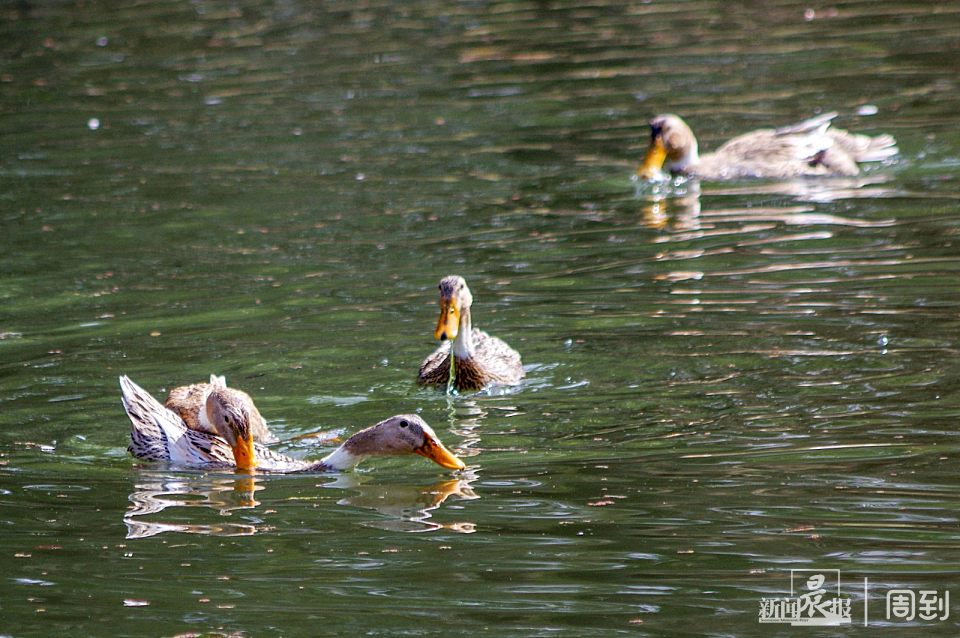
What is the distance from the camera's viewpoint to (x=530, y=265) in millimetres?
13445

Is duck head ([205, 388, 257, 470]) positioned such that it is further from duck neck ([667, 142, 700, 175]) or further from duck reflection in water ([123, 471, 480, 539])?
duck neck ([667, 142, 700, 175])

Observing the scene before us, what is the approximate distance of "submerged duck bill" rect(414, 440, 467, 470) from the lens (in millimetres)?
8844

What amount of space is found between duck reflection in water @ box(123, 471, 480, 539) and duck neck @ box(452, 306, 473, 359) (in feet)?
6.96

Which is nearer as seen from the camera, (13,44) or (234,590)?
(234,590)

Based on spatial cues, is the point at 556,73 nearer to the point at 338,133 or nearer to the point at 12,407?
the point at 338,133

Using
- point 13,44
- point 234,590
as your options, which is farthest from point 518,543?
point 13,44

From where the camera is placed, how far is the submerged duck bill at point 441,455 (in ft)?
29.0

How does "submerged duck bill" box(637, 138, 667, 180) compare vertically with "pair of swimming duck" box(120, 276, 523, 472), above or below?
above

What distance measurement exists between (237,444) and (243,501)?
0.63 m

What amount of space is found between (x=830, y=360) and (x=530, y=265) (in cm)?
370

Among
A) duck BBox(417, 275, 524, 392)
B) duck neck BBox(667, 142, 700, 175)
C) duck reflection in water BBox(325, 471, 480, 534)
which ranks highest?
duck neck BBox(667, 142, 700, 175)

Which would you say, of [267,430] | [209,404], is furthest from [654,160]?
[209,404]

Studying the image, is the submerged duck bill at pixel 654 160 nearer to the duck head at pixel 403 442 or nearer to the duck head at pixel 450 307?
the duck head at pixel 450 307

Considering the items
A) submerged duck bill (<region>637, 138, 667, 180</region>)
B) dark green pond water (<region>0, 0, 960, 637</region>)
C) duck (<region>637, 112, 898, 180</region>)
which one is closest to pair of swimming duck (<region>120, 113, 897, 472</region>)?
dark green pond water (<region>0, 0, 960, 637</region>)
